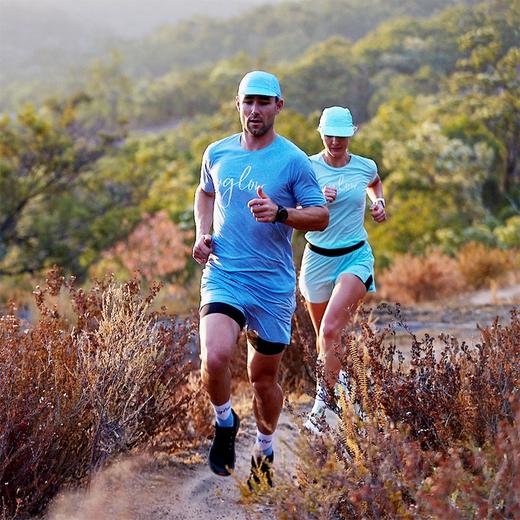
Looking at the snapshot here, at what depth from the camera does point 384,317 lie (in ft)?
36.9

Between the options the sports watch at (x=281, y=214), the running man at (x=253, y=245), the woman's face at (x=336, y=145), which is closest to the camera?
the sports watch at (x=281, y=214)

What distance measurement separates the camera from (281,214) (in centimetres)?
372

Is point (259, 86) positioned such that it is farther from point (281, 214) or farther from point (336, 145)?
point (336, 145)

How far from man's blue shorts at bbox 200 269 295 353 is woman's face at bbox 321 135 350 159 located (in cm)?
145

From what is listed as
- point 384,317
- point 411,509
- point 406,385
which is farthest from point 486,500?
point 384,317

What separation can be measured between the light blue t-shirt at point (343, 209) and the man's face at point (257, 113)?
117 centimetres

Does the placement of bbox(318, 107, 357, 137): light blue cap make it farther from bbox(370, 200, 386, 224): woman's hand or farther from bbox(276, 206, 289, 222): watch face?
bbox(276, 206, 289, 222): watch face

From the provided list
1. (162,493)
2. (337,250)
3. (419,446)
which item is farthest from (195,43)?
(419,446)

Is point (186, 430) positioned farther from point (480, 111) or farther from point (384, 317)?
point (480, 111)

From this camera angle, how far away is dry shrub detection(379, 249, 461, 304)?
1373 centimetres

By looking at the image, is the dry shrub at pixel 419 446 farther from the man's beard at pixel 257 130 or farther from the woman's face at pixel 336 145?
the woman's face at pixel 336 145

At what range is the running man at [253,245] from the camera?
3.88 metres

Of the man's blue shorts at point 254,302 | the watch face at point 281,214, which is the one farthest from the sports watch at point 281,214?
the man's blue shorts at point 254,302

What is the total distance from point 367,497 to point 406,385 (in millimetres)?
912
